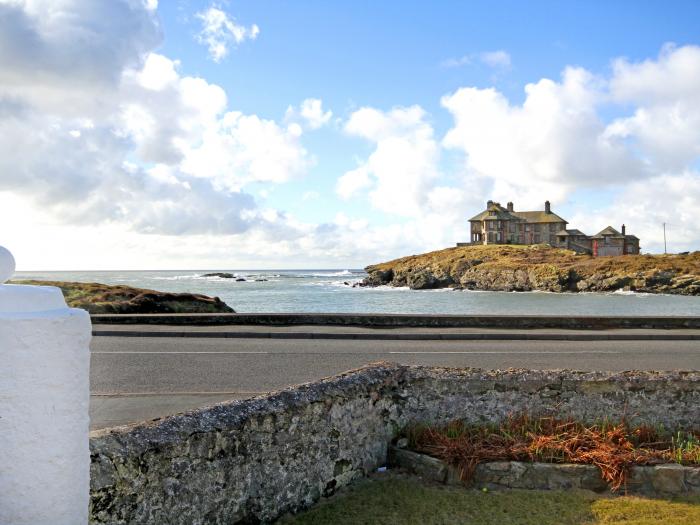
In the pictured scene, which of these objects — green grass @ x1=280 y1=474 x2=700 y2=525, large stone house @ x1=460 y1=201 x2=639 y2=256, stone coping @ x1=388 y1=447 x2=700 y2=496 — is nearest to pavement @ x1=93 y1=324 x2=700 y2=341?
stone coping @ x1=388 y1=447 x2=700 y2=496

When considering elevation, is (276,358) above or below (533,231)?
below

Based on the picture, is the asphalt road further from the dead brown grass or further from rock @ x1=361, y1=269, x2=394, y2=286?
rock @ x1=361, y1=269, x2=394, y2=286

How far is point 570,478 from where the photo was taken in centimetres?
512

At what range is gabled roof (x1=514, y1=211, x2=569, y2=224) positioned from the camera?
13875cm

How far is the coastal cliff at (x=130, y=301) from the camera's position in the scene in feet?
67.8

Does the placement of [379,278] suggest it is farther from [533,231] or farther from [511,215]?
[533,231]

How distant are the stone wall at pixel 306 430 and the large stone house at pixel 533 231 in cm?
13127

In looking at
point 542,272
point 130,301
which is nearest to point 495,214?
point 542,272

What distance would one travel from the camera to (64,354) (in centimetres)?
251

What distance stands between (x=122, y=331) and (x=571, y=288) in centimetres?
8171

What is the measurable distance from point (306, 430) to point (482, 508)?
1.47 m

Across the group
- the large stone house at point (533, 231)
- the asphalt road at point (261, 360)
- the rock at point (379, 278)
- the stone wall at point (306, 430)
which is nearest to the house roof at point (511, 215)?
the large stone house at point (533, 231)

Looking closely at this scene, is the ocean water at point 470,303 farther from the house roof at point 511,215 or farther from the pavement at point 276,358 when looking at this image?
the house roof at point 511,215

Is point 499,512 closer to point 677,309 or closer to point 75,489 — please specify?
point 75,489
